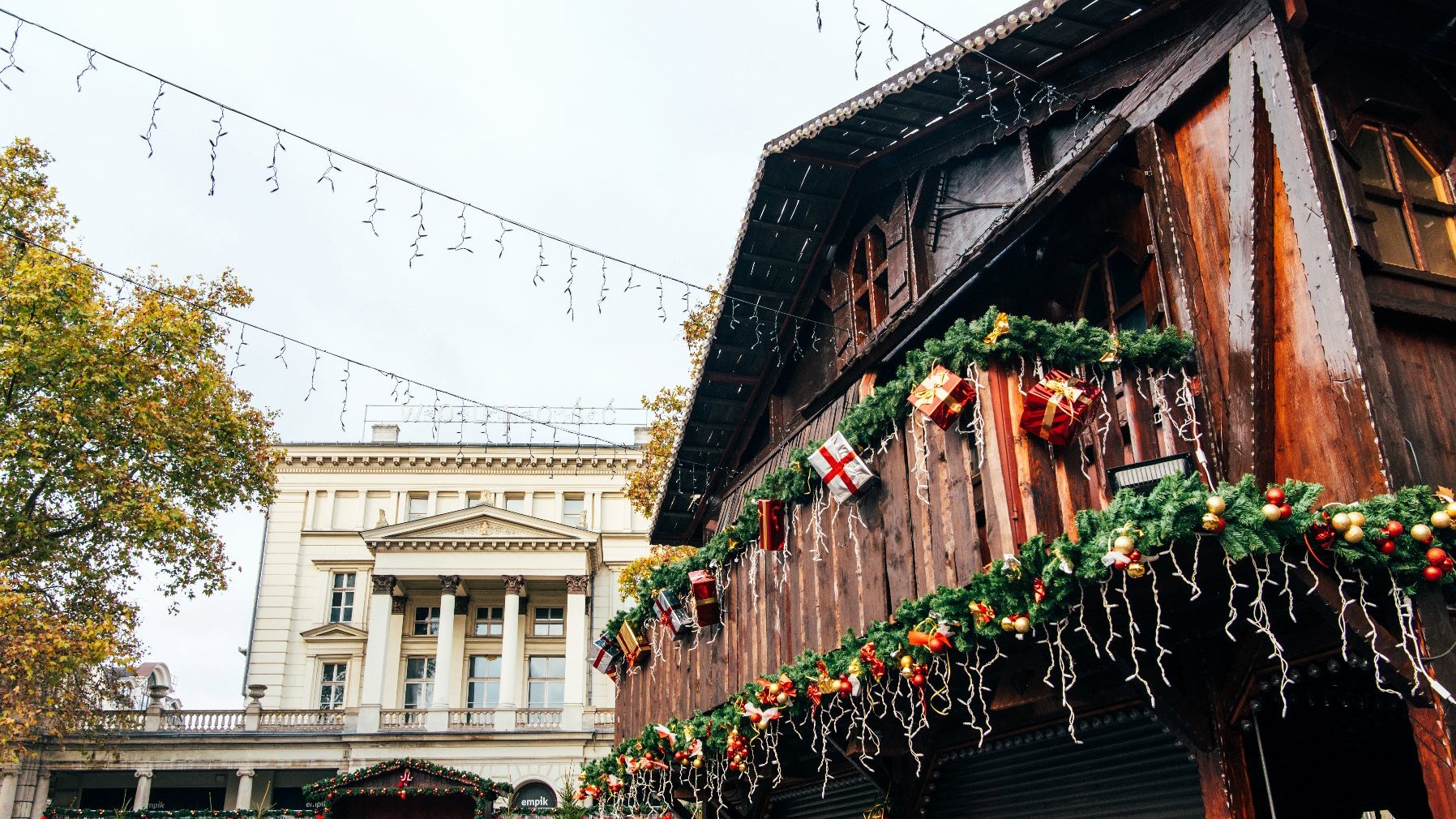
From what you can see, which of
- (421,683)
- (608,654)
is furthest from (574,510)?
(608,654)

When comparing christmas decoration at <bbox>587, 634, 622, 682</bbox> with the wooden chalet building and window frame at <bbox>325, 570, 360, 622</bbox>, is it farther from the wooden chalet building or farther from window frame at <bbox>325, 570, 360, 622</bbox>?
window frame at <bbox>325, 570, 360, 622</bbox>

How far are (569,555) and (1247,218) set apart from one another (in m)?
39.1

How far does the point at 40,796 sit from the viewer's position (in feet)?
124

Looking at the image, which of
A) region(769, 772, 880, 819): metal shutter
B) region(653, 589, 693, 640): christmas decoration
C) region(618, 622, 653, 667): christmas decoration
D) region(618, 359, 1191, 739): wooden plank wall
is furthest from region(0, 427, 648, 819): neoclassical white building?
region(618, 359, 1191, 739): wooden plank wall

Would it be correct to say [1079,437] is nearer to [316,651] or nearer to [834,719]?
[834,719]

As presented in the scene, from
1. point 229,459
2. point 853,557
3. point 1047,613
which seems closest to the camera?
point 1047,613

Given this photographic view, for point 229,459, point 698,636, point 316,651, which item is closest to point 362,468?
point 316,651

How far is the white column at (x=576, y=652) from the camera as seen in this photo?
4169 centimetres

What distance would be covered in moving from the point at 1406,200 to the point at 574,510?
4227cm

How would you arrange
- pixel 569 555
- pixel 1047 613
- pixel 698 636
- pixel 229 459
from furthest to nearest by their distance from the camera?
pixel 569 555, pixel 229 459, pixel 698 636, pixel 1047 613

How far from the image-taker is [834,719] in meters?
8.27

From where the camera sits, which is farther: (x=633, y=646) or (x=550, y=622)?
(x=550, y=622)

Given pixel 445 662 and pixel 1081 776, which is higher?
pixel 445 662

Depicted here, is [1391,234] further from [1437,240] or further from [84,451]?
[84,451]
